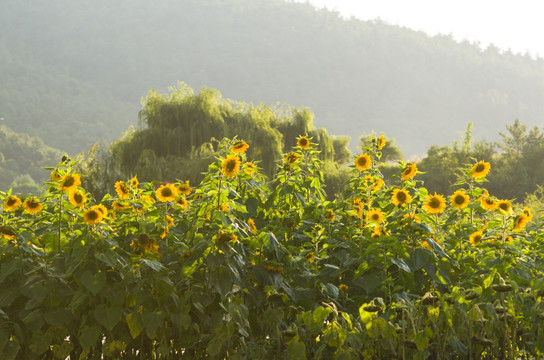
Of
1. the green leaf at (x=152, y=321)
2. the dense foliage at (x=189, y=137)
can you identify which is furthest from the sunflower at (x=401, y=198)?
the dense foliage at (x=189, y=137)

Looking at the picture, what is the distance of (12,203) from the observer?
230 centimetres

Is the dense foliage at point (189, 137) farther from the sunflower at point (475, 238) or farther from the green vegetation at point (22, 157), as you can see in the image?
the green vegetation at point (22, 157)

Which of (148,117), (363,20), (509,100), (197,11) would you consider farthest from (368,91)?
(148,117)

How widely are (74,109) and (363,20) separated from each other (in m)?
42.9

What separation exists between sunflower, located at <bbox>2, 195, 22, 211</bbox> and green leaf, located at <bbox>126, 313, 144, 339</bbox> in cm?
70

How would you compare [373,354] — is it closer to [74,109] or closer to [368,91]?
[74,109]

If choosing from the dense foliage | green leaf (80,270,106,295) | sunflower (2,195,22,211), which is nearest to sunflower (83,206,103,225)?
green leaf (80,270,106,295)

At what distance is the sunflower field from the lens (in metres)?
1.96

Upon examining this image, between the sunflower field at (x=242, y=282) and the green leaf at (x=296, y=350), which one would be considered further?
the sunflower field at (x=242, y=282)

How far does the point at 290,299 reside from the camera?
2.39 metres

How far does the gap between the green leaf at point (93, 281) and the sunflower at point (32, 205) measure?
49 centimetres

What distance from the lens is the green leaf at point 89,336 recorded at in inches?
77.0

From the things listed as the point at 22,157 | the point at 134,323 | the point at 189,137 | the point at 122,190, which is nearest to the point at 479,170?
the point at 122,190

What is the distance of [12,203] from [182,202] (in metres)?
0.68
